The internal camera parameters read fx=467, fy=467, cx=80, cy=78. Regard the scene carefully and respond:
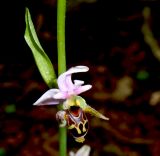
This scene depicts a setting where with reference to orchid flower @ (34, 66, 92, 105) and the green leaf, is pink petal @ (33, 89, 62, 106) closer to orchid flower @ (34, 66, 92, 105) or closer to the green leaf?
orchid flower @ (34, 66, 92, 105)

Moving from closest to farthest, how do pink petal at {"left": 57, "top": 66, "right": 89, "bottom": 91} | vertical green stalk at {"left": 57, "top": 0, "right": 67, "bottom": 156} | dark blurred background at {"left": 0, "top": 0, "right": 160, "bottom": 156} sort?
pink petal at {"left": 57, "top": 66, "right": 89, "bottom": 91} → vertical green stalk at {"left": 57, "top": 0, "right": 67, "bottom": 156} → dark blurred background at {"left": 0, "top": 0, "right": 160, "bottom": 156}

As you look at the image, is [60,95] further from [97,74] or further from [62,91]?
[97,74]

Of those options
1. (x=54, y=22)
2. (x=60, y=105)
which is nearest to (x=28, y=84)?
(x=54, y=22)

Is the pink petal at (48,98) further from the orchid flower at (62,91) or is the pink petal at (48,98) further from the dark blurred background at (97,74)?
the dark blurred background at (97,74)

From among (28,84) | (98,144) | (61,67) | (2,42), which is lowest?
(98,144)

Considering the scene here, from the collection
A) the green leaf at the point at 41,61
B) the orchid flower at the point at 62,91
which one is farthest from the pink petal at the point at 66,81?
the green leaf at the point at 41,61

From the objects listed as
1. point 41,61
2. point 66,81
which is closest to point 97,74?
point 41,61

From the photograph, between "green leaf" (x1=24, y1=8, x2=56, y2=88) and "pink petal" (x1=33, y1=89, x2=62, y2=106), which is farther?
"green leaf" (x1=24, y1=8, x2=56, y2=88)

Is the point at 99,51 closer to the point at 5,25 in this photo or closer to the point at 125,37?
the point at 125,37

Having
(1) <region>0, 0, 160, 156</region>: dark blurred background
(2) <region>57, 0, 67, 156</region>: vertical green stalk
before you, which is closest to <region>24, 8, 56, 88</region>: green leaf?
(2) <region>57, 0, 67, 156</region>: vertical green stalk
